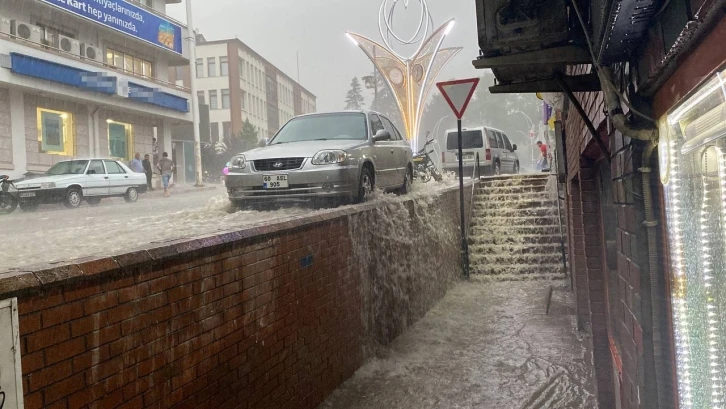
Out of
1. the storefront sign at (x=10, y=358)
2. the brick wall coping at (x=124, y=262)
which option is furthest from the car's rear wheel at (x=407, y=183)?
the storefront sign at (x=10, y=358)

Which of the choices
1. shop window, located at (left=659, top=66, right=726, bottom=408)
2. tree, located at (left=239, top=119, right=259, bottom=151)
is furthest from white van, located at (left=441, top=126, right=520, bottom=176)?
tree, located at (left=239, top=119, right=259, bottom=151)

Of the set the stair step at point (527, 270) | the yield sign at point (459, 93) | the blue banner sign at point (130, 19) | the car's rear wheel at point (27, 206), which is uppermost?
the blue banner sign at point (130, 19)

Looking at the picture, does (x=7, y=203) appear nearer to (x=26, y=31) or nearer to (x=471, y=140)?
(x=26, y=31)

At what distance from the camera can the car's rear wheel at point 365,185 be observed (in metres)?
8.09

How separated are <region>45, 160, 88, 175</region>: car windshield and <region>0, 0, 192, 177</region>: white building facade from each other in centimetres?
440

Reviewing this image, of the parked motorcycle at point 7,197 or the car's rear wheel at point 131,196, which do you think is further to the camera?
the car's rear wheel at point 131,196

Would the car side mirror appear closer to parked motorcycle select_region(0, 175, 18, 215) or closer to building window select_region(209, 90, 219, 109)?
parked motorcycle select_region(0, 175, 18, 215)

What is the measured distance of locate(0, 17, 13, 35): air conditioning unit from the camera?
19.6 meters

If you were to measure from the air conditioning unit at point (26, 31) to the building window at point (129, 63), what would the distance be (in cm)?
407

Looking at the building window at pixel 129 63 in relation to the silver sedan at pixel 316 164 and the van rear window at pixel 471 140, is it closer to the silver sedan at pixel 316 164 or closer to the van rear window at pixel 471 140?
the van rear window at pixel 471 140

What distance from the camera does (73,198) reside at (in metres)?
15.3

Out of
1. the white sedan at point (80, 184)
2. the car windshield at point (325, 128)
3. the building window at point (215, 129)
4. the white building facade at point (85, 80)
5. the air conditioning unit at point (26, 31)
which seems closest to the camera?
the car windshield at point (325, 128)

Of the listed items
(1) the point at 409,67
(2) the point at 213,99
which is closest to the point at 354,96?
(2) the point at 213,99

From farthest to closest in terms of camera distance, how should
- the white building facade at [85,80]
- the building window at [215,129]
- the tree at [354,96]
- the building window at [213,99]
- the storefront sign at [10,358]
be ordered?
the tree at [354,96]
the building window at [215,129]
the building window at [213,99]
the white building facade at [85,80]
the storefront sign at [10,358]
